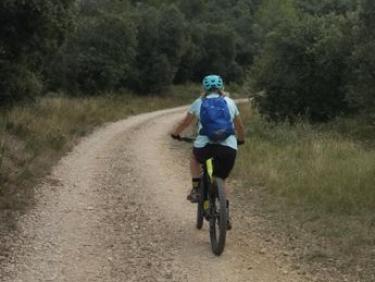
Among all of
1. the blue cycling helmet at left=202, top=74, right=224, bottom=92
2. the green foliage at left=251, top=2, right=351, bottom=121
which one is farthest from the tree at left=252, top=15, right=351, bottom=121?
the blue cycling helmet at left=202, top=74, right=224, bottom=92

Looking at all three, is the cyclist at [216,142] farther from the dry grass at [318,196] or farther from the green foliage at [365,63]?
the green foliage at [365,63]

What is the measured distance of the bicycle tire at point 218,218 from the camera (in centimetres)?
655

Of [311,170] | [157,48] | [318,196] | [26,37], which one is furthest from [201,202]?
[157,48]

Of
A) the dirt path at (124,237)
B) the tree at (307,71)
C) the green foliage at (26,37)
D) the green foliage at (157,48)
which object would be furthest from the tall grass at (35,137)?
the green foliage at (157,48)

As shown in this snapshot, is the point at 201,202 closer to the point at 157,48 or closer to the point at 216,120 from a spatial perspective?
the point at 216,120

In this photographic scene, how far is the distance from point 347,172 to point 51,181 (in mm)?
5245

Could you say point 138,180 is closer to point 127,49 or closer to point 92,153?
point 92,153

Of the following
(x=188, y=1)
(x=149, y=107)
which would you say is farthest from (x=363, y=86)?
(x=188, y=1)

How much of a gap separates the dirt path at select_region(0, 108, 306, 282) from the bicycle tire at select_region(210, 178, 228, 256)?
15 centimetres

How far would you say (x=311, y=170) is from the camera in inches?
414

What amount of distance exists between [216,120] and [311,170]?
4.28 metres

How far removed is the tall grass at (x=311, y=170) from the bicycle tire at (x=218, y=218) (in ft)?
7.07

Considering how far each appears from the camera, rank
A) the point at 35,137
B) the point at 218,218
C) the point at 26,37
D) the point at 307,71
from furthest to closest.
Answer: the point at 307,71 < the point at 26,37 < the point at 35,137 < the point at 218,218

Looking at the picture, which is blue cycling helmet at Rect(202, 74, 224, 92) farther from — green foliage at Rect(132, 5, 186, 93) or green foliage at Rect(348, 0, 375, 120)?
green foliage at Rect(132, 5, 186, 93)
